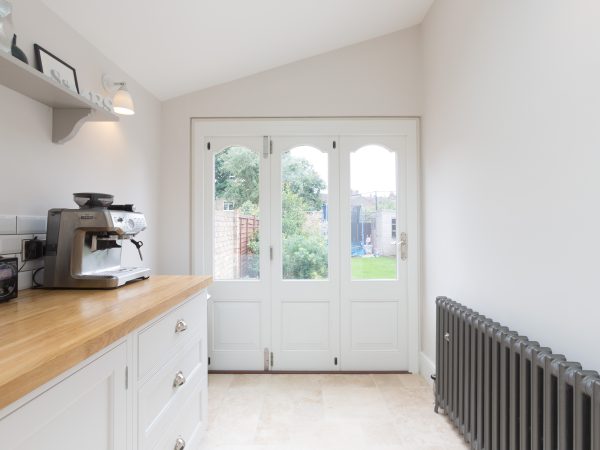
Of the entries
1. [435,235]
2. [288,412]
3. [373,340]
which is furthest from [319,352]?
[435,235]

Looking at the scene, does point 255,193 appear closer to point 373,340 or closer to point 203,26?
point 203,26

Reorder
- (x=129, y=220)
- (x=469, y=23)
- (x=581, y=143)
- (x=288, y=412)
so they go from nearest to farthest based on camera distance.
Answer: (x=581, y=143) → (x=129, y=220) → (x=469, y=23) → (x=288, y=412)

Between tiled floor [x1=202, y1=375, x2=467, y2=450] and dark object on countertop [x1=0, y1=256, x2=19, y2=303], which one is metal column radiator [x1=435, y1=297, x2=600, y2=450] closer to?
tiled floor [x1=202, y1=375, x2=467, y2=450]

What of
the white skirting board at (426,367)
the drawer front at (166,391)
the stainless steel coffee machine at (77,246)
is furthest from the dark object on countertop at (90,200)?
the white skirting board at (426,367)

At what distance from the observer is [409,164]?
2.94 metres

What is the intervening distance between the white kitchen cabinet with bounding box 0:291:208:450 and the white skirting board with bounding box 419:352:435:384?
67.0 inches

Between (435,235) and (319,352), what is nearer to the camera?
(435,235)

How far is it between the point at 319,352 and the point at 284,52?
242 cm

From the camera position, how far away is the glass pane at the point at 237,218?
2988 millimetres

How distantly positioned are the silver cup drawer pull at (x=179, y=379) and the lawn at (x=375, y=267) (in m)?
1.77

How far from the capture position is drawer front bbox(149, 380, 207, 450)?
141cm

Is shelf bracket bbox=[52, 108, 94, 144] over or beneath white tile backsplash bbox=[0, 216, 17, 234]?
over

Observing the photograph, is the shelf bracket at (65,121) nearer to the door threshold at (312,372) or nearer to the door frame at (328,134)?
the door frame at (328,134)

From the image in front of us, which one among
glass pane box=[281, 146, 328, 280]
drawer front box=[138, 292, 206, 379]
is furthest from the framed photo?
glass pane box=[281, 146, 328, 280]
